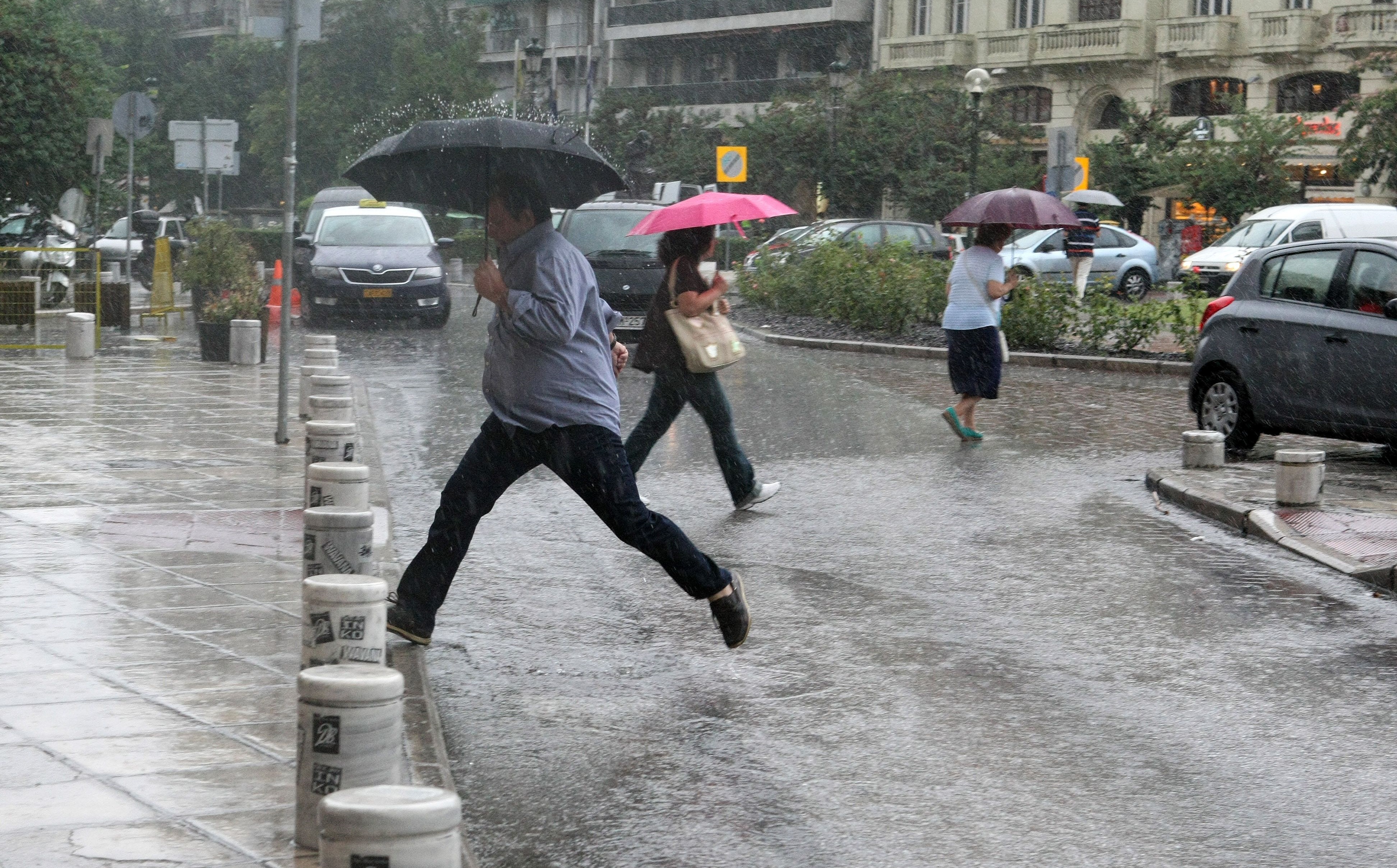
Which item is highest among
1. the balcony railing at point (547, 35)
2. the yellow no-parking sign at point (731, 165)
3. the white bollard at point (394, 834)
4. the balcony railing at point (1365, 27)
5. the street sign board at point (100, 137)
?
the balcony railing at point (547, 35)

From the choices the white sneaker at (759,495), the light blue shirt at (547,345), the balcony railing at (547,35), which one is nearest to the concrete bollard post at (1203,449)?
the white sneaker at (759,495)

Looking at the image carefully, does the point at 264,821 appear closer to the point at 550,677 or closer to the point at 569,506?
the point at 550,677

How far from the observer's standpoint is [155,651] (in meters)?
6.08

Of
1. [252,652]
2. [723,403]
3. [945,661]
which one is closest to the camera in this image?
[252,652]

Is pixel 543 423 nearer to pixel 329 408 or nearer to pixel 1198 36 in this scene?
pixel 329 408

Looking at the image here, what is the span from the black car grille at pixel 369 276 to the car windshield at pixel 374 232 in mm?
826

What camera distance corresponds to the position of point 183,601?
690cm

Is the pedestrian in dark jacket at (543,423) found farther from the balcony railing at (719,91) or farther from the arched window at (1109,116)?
the balcony railing at (719,91)

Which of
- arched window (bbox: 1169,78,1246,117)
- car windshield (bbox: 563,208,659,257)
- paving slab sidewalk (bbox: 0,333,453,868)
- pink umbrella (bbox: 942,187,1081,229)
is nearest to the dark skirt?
pink umbrella (bbox: 942,187,1081,229)

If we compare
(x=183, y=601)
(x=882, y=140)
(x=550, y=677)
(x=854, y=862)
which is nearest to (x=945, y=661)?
(x=550, y=677)

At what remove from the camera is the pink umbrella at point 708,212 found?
955cm

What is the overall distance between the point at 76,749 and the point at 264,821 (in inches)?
33.7

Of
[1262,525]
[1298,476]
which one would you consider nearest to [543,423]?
[1262,525]

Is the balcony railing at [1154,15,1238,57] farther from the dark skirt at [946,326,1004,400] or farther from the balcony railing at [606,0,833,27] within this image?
the dark skirt at [946,326,1004,400]
